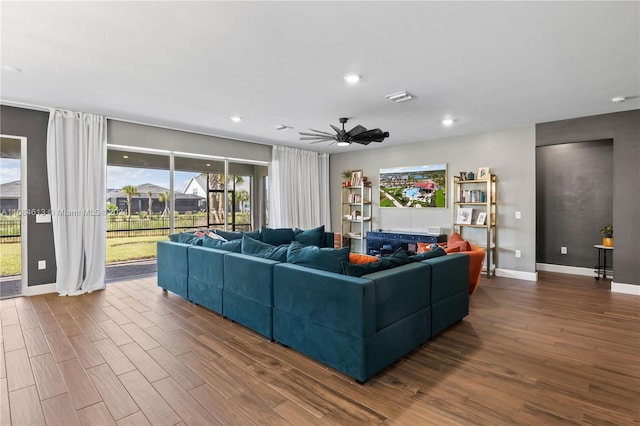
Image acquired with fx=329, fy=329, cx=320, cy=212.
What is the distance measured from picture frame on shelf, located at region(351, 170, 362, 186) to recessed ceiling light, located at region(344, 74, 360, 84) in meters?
4.38

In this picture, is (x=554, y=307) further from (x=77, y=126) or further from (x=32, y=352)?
(x=77, y=126)

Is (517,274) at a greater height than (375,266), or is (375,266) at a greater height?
(375,266)

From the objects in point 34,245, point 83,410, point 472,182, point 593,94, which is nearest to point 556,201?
point 472,182

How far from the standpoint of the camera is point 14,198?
181 inches

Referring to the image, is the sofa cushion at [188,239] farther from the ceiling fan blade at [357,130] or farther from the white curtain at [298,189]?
the white curtain at [298,189]

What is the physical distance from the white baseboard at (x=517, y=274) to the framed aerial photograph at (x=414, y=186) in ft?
5.19

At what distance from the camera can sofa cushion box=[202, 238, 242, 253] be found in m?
3.74

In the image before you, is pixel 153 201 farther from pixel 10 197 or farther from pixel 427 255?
pixel 427 255

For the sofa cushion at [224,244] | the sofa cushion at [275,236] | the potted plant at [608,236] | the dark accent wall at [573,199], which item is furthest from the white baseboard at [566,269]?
the sofa cushion at [224,244]

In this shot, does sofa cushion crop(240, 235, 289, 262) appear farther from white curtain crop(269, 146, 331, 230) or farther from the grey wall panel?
white curtain crop(269, 146, 331, 230)

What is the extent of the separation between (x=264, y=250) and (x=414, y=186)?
463cm

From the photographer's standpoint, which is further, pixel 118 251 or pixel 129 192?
pixel 118 251

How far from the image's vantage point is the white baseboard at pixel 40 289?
461cm

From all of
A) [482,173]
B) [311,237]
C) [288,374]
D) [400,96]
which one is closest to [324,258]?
[288,374]
